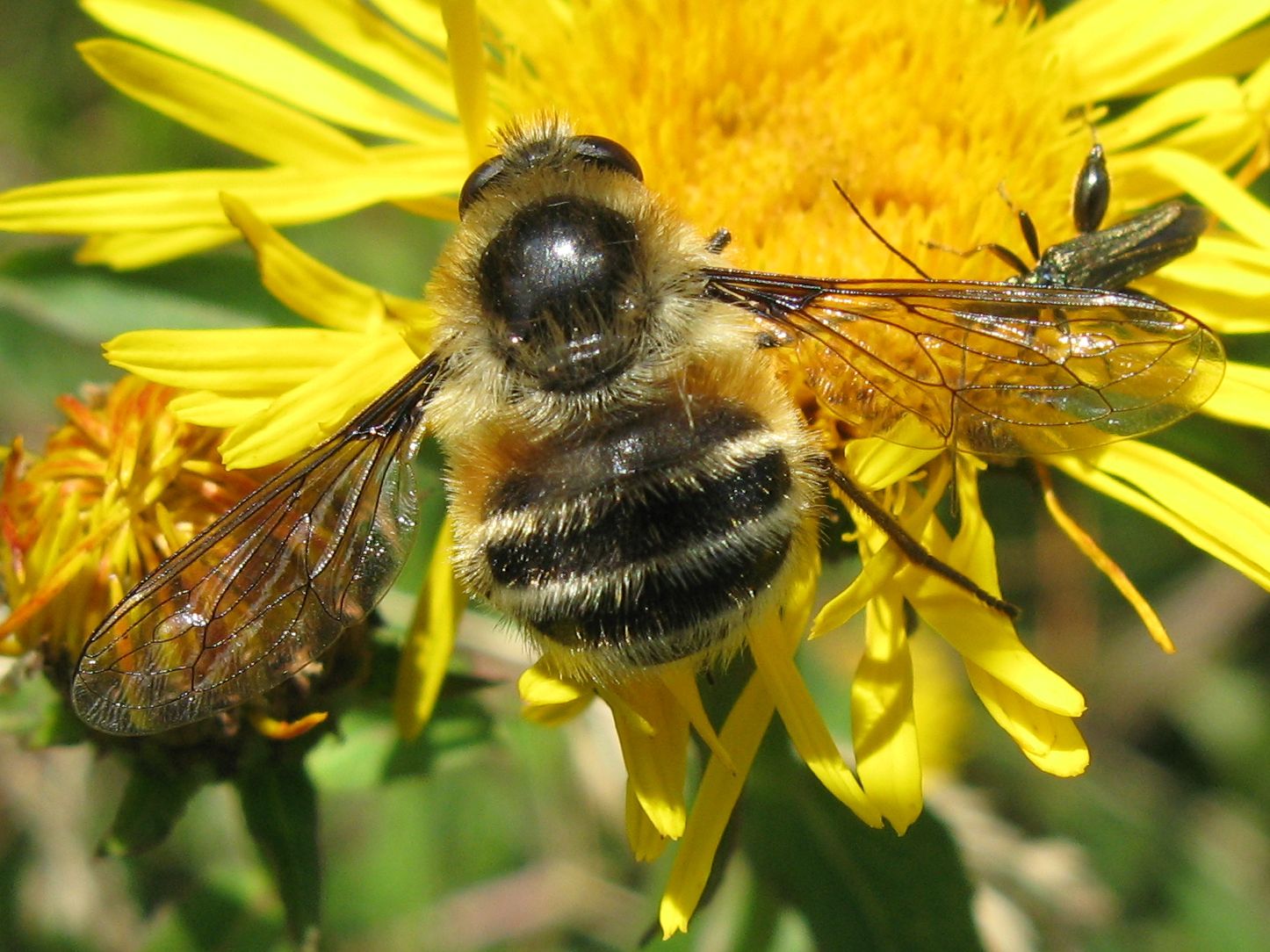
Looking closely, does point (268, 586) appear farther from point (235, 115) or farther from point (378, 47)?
point (378, 47)

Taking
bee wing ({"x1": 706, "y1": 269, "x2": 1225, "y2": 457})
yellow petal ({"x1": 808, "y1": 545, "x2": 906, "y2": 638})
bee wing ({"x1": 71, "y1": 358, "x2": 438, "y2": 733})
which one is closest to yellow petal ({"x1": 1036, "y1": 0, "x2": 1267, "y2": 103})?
bee wing ({"x1": 706, "y1": 269, "x2": 1225, "y2": 457})

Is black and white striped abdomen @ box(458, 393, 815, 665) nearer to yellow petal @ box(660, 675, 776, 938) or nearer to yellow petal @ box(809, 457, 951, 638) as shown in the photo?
yellow petal @ box(809, 457, 951, 638)

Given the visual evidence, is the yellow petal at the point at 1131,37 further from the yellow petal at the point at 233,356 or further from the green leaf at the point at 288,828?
the green leaf at the point at 288,828

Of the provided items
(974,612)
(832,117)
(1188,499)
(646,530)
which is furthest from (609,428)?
(832,117)

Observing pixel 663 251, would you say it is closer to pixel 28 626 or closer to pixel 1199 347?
pixel 1199 347

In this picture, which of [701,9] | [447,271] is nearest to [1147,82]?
[701,9]
